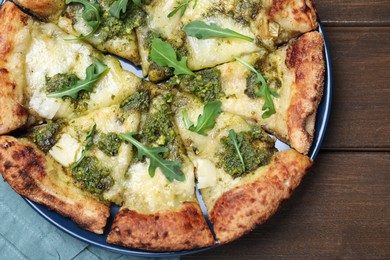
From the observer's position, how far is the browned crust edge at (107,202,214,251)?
400cm

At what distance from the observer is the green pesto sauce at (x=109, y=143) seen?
13.8ft

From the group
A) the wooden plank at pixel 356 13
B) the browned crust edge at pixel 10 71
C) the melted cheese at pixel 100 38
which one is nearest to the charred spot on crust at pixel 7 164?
the browned crust edge at pixel 10 71

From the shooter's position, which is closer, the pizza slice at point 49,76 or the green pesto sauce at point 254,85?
the pizza slice at point 49,76

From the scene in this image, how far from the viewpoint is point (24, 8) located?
4395mm

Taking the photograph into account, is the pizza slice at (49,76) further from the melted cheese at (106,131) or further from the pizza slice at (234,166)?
the pizza slice at (234,166)

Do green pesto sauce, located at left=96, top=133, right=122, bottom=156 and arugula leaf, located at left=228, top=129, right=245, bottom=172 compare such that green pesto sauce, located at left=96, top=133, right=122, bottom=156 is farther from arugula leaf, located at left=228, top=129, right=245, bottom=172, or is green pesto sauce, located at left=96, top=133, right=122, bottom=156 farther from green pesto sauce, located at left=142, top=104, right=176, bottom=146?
arugula leaf, located at left=228, top=129, right=245, bottom=172

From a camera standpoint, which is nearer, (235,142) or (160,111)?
(235,142)

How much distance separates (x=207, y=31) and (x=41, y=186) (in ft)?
5.23

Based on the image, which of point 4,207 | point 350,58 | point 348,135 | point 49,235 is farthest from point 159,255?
point 350,58

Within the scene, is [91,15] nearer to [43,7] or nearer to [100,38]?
[100,38]

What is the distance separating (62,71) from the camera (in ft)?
14.0

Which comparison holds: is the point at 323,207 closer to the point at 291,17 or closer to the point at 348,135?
the point at 348,135

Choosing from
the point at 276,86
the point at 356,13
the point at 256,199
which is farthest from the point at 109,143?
the point at 356,13

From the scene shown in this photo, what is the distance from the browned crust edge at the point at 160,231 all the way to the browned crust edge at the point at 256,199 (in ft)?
0.50
